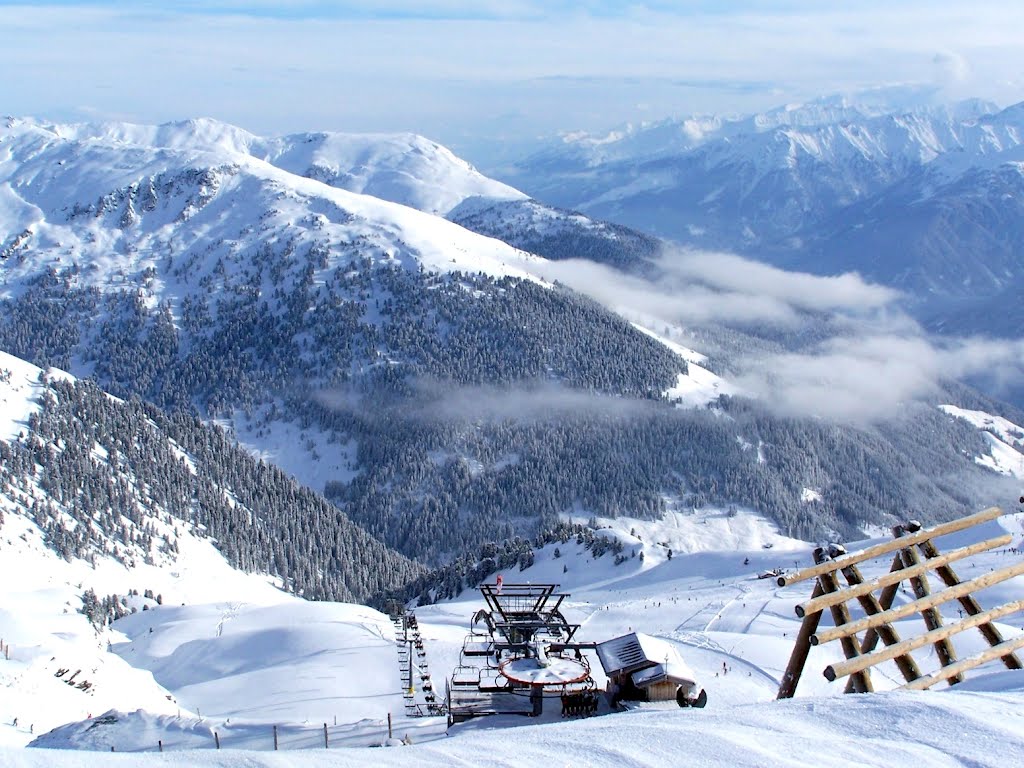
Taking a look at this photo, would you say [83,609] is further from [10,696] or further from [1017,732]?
[1017,732]

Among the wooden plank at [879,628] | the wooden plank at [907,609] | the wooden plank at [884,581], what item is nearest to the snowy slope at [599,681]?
the wooden plank at [879,628]

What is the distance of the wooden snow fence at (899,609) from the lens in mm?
16209

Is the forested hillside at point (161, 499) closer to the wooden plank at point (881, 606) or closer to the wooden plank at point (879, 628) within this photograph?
the wooden plank at point (881, 606)

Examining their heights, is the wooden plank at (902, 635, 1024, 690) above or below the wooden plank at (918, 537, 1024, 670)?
below

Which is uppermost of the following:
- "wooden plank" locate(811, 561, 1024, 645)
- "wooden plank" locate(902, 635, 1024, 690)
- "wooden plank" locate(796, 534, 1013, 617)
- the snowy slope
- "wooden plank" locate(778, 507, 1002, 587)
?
"wooden plank" locate(778, 507, 1002, 587)

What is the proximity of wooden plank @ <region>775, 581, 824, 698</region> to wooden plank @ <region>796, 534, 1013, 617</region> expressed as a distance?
34cm

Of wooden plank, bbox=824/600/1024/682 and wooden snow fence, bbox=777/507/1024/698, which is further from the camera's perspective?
wooden snow fence, bbox=777/507/1024/698

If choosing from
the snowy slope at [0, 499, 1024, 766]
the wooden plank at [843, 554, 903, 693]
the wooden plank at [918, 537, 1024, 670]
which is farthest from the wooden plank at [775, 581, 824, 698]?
the wooden plank at [918, 537, 1024, 670]

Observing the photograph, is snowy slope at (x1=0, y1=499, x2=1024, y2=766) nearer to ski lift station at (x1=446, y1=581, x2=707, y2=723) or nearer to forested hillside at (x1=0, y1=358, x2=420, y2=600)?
ski lift station at (x1=446, y1=581, x2=707, y2=723)

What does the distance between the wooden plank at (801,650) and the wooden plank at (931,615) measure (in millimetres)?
1914

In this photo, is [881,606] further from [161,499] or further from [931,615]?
[161,499]

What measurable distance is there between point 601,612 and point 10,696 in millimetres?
60384

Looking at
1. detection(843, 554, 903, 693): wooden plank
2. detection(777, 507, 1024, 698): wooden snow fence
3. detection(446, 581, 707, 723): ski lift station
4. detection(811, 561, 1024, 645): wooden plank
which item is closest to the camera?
detection(811, 561, 1024, 645): wooden plank

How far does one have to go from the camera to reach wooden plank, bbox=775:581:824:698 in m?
16.9
